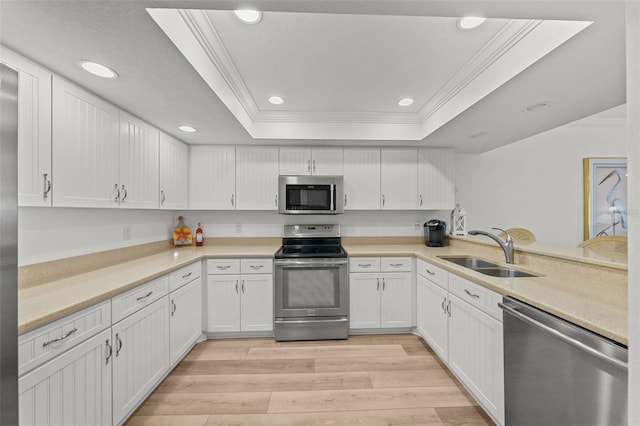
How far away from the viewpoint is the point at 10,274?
0.75 meters

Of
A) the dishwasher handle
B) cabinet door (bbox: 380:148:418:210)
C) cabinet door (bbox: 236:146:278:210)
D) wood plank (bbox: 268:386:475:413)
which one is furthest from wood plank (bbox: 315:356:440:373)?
cabinet door (bbox: 236:146:278:210)

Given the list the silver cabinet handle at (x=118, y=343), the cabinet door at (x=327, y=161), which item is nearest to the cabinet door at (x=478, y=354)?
the cabinet door at (x=327, y=161)

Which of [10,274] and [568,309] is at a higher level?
[10,274]

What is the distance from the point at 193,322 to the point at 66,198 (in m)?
1.49

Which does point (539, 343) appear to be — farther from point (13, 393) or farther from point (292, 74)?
point (292, 74)

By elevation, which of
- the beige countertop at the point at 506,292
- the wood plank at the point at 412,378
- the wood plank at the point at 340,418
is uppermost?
the beige countertop at the point at 506,292

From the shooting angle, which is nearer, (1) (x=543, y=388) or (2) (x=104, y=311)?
(1) (x=543, y=388)

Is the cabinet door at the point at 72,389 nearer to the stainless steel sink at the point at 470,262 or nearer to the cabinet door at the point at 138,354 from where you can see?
the cabinet door at the point at 138,354

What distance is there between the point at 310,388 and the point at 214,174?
8.32ft

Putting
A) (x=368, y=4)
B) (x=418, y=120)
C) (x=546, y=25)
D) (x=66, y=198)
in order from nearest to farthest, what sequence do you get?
(x=368, y=4) → (x=546, y=25) → (x=66, y=198) → (x=418, y=120)

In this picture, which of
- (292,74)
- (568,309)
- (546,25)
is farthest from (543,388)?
(292,74)

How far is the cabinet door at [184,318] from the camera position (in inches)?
82.1

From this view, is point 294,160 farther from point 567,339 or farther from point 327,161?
point 567,339

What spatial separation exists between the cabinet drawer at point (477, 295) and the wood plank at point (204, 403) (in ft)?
5.33
